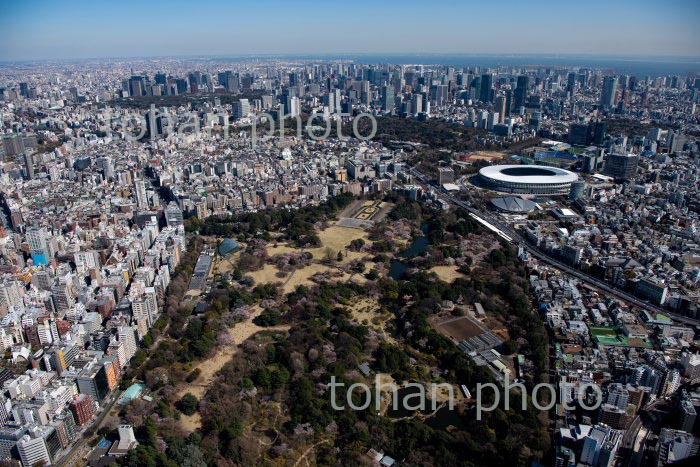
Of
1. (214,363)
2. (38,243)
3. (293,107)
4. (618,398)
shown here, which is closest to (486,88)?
(293,107)

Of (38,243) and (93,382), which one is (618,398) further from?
(38,243)

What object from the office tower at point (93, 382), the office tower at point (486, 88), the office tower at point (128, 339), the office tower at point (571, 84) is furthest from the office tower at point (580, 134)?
the office tower at point (93, 382)

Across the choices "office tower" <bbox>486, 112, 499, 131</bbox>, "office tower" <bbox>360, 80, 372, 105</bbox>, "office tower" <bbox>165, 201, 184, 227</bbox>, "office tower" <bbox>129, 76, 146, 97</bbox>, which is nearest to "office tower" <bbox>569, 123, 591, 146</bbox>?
"office tower" <bbox>486, 112, 499, 131</bbox>

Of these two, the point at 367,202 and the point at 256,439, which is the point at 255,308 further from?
the point at 367,202

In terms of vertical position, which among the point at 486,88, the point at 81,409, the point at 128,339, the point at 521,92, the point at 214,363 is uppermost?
the point at 486,88

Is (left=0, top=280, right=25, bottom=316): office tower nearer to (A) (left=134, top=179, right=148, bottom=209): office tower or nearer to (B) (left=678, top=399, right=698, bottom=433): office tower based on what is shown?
(A) (left=134, top=179, right=148, bottom=209): office tower

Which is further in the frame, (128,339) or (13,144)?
(13,144)

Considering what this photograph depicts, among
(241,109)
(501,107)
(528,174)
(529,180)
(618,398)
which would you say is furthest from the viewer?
(241,109)

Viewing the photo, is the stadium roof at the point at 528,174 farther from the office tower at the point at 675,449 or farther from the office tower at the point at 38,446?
the office tower at the point at 38,446
